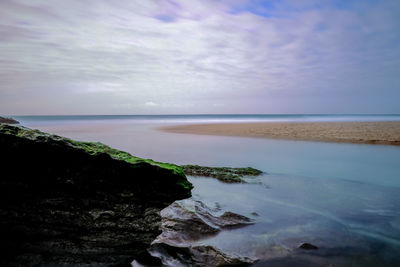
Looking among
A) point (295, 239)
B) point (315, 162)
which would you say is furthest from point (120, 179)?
point (315, 162)

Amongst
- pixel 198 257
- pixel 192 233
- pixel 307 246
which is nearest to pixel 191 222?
pixel 192 233

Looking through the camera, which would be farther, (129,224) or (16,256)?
(129,224)

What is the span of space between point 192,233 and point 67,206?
8.67 feet

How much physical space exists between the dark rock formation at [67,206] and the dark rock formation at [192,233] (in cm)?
31

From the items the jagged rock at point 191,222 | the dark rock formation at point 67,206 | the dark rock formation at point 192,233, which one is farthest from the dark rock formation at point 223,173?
the dark rock formation at point 67,206

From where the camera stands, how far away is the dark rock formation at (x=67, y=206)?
468 cm

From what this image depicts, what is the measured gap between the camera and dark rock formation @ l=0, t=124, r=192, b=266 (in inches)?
184

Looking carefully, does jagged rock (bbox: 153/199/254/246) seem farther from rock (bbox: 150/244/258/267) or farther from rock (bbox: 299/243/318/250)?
rock (bbox: 299/243/318/250)

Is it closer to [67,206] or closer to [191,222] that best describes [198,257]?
[191,222]

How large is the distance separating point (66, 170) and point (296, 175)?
9786 millimetres

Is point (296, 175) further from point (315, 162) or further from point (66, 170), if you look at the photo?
point (66, 170)

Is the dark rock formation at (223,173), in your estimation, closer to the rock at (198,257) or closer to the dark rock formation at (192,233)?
the dark rock formation at (192,233)

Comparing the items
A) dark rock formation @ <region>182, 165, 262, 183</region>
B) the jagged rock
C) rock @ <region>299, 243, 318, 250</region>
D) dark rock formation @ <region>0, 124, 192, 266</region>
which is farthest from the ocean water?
dark rock formation @ <region>0, 124, 192, 266</region>

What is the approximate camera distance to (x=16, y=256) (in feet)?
14.6
